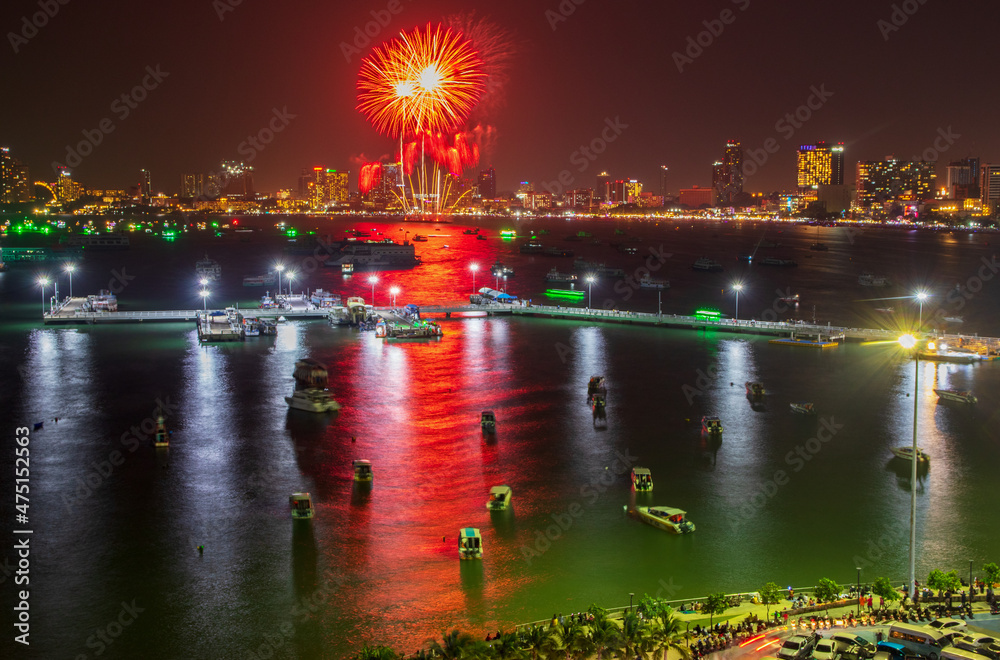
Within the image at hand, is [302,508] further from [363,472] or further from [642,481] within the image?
[642,481]

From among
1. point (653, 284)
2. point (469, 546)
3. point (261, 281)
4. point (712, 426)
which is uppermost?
point (261, 281)

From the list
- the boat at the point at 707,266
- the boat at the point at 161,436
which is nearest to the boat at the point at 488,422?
the boat at the point at 161,436

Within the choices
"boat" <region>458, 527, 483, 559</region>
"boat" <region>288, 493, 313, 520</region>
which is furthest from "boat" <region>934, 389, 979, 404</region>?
"boat" <region>288, 493, 313, 520</region>

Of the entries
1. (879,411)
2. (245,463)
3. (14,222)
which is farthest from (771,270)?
(14,222)

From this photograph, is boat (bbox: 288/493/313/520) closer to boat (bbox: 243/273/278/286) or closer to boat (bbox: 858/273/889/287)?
boat (bbox: 243/273/278/286)

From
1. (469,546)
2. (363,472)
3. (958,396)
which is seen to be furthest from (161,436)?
(958,396)

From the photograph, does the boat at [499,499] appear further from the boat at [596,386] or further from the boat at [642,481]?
the boat at [596,386]
